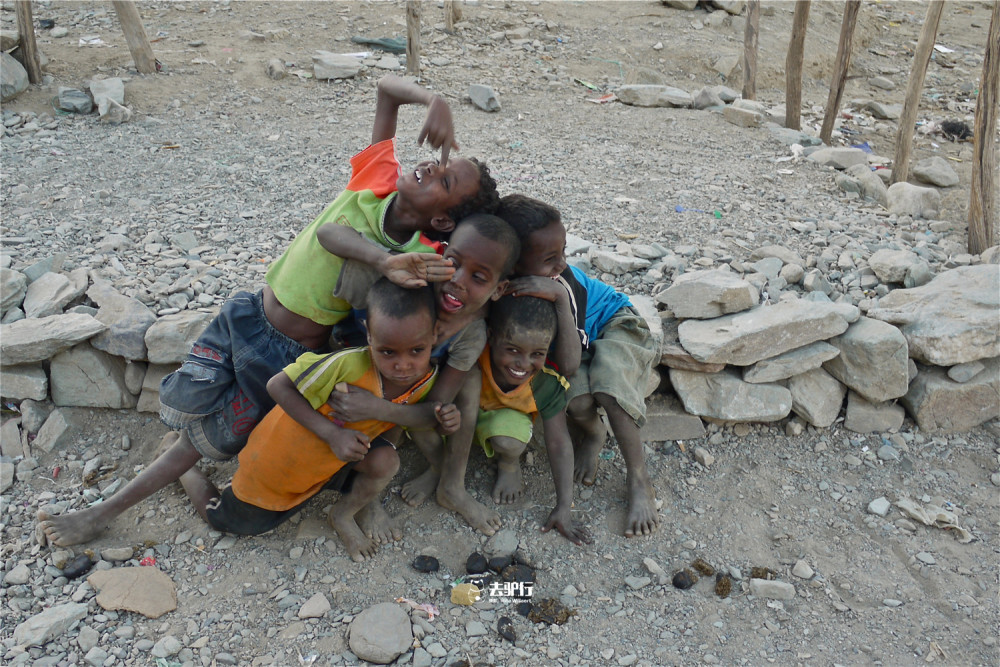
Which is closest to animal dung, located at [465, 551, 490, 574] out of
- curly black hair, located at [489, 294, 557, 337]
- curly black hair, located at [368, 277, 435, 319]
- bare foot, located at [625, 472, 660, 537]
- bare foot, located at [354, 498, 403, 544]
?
bare foot, located at [354, 498, 403, 544]

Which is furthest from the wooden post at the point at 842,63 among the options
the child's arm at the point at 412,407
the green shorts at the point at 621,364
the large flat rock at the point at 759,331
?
the child's arm at the point at 412,407

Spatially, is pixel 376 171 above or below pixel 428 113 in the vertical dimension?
below

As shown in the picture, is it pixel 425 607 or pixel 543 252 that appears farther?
pixel 543 252

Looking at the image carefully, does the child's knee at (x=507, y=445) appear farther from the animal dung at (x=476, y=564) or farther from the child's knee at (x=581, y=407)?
the animal dung at (x=476, y=564)

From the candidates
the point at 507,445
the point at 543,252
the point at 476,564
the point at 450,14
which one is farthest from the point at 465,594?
the point at 450,14

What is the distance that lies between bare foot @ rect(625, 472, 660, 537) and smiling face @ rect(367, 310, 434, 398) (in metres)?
0.99

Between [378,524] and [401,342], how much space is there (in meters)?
0.78

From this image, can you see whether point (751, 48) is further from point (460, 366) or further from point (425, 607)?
point (425, 607)

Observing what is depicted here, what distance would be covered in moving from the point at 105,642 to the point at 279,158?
142 inches

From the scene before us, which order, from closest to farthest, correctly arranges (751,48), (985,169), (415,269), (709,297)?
(415,269) < (709,297) < (985,169) < (751,48)

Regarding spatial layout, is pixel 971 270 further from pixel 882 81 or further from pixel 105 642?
pixel 882 81

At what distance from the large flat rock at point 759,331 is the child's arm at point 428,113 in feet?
4.54

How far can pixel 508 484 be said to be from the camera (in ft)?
9.12

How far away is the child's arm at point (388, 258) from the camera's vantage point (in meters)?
2.08
